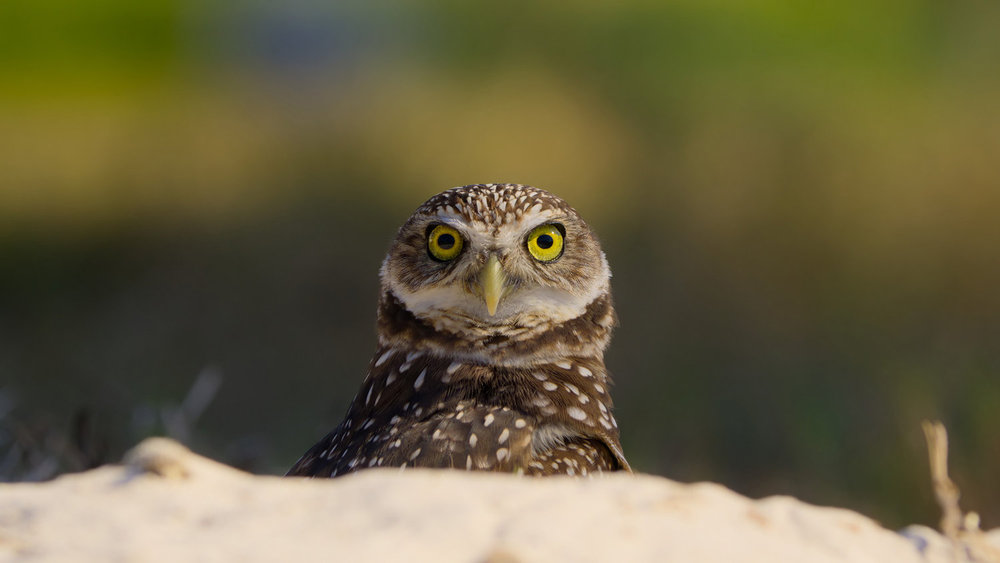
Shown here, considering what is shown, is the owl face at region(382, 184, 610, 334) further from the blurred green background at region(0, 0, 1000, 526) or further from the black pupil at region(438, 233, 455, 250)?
the blurred green background at region(0, 0, 1000, 526)

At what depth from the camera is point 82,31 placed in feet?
59.8

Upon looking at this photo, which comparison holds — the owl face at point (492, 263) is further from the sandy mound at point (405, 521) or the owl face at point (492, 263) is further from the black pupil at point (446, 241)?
the sandy mound at point (405, 521)

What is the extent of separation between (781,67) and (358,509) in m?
12.0

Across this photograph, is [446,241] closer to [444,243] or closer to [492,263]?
[444,243]

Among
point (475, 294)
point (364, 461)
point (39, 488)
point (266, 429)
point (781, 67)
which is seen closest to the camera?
point (39, 488)

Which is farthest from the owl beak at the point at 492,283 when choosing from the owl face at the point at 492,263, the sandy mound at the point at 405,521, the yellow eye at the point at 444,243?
the sandy mound at the point at 405,521

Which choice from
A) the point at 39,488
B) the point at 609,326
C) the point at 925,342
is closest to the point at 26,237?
the point at 925,342

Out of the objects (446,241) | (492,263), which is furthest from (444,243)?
(492,263)

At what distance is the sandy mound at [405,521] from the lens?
65.4 inches

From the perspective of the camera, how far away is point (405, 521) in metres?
1.73

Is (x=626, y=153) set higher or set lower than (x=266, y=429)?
higher

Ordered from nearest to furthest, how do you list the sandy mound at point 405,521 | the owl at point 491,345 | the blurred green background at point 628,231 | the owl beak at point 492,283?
the sandy mound at point 405,521, the owl at point 491,345, the owl beak at point 492,283, the blurred green background at point 628,231

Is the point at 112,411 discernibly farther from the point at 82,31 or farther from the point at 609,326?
the point at 82,31

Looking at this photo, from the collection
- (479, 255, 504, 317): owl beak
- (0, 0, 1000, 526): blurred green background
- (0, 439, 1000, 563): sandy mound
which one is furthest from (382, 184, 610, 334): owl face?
(0, 439, 1000, 563): sandy mound
